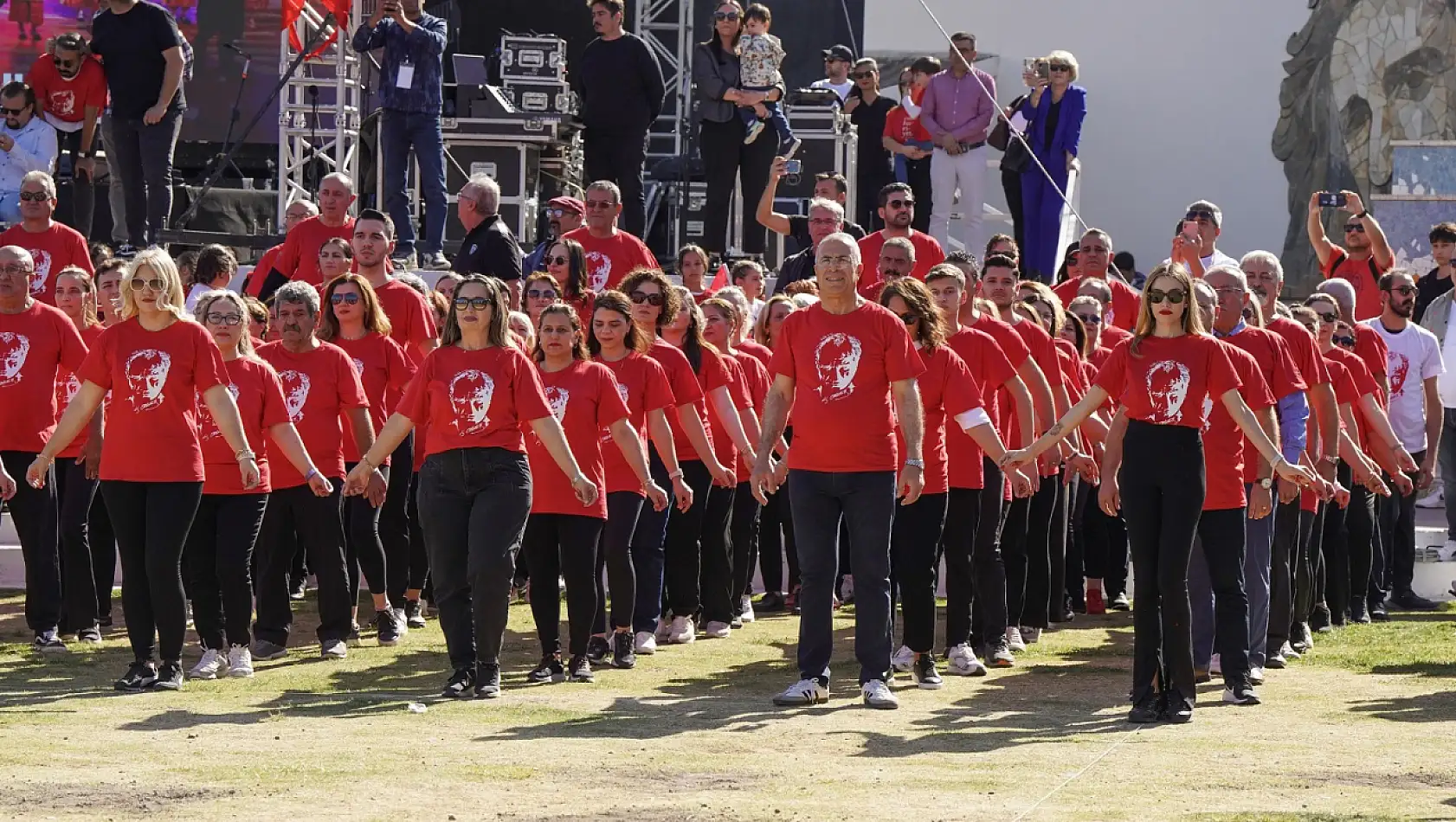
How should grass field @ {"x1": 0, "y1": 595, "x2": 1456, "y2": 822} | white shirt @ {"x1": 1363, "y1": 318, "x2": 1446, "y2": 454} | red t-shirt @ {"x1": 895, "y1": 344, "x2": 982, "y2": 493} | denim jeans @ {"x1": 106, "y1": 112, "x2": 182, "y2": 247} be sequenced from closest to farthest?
grass field @ {"x1": 0, "y1": 595, "x2": 1456, "y2": 822} < red t-shirt @ {"x1": 895, "y1": 344, "x2": 982, "y2": 493} < white shirt @ {"x1": 1363, "y1": 318, "x2": 1446, "y2": 454} < denim jeans @ {"x1": 106, "y1": 112, "x2": 182, "y2": 247}

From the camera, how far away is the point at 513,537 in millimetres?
8688

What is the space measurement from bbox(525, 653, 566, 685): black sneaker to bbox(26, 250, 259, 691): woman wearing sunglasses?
4.60ft

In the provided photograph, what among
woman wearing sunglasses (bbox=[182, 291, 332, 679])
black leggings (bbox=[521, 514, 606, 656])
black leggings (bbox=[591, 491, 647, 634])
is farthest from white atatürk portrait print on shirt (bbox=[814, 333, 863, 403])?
woman wearing sunglasses (bbox=[182, 291, 332, 679])

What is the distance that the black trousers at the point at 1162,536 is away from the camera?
834 centimetres

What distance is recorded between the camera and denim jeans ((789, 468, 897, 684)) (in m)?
8.65

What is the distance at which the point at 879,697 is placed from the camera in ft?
28.6

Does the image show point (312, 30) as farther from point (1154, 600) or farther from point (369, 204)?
point (1154, 600)

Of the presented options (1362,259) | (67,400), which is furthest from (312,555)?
(1362,259)

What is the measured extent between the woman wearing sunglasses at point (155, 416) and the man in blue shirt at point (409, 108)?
5836 mm

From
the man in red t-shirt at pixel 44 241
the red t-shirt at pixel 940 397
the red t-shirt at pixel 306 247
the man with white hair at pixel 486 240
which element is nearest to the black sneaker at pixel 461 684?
the red t-shirt at pixel 940 397

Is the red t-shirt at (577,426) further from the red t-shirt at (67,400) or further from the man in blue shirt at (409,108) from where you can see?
the man in blue shirt at (409,108)

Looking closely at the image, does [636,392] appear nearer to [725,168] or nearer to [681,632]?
[681,632]

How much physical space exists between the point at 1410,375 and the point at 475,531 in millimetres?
6349

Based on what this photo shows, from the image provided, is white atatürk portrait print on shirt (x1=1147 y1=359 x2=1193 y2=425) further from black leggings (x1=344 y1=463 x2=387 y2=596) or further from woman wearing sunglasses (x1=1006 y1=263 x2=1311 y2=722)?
black leggings (x1=344 y1=463 x2=387 y2=596)
